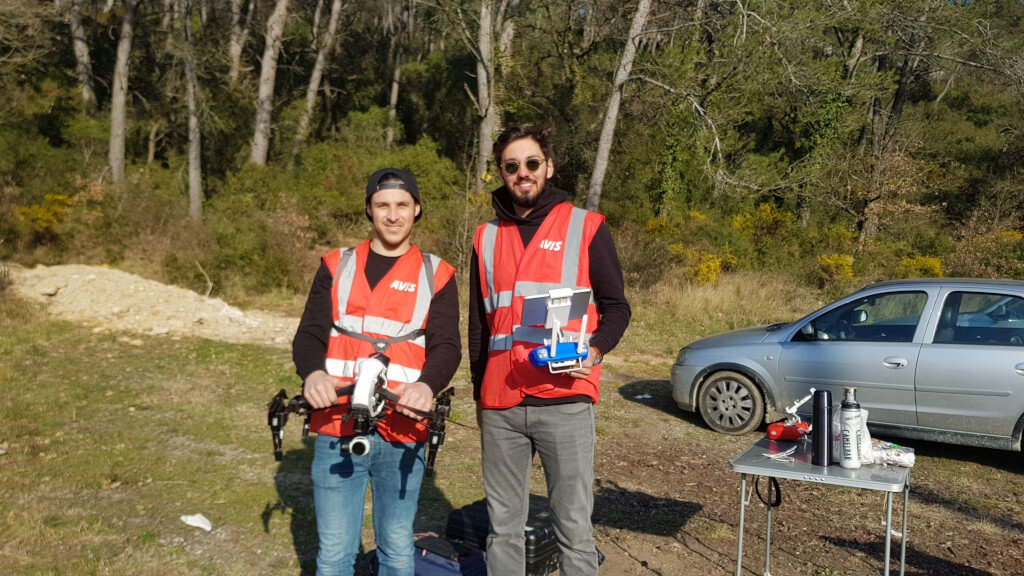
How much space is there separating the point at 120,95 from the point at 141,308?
13032mm

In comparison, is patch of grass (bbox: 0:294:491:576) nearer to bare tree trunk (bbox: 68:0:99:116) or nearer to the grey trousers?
the grey trousers

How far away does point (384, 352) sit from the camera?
309 centimetres

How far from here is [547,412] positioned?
3.16m

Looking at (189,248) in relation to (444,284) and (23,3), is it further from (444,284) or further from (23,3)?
(444,284)

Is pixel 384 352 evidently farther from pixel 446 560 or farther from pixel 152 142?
pixel 152 142

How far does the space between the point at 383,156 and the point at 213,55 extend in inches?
277

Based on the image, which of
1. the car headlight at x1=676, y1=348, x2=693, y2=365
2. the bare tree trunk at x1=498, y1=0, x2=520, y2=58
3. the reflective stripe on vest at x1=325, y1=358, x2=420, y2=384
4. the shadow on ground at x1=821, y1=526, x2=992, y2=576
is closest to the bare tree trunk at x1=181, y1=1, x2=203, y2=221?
the bare tree trunk at x1=498, y1=0, x2=520, y2=58

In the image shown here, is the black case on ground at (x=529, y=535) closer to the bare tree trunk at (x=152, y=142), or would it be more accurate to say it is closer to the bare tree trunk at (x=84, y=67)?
the bare tree trunk at (x=152, y=142)

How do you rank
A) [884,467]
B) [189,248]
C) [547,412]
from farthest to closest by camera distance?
[189,248] → [884,467] → [547,412]

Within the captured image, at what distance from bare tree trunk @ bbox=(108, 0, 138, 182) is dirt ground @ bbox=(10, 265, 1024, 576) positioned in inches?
797

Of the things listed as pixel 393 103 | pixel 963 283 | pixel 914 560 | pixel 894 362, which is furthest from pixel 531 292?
pixel 393 103

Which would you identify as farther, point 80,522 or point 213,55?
point 213,55

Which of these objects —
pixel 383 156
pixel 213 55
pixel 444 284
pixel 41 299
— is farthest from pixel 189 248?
pixel 444 284

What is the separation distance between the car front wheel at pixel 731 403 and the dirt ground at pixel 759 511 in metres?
0.16
